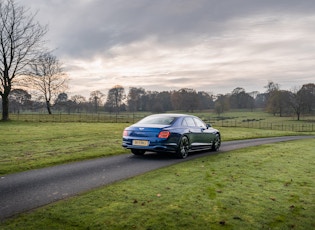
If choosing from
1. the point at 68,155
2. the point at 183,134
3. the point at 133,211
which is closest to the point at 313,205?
the point at 133,211

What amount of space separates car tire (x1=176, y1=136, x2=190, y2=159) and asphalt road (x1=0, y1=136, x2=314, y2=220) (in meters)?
0.31

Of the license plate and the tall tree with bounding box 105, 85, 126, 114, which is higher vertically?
the tall tree with bounding box 105, 85, 126, 114

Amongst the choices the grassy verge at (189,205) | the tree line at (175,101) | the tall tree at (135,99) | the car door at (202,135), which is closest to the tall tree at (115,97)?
the tree line at (175,101)

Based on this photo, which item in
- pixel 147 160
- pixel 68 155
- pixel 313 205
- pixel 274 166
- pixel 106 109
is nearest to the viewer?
pixel 313 205

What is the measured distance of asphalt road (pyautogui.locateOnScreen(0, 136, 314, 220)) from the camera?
538cm

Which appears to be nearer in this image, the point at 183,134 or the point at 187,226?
the point at 187,226

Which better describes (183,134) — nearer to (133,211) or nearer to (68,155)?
(68,155)

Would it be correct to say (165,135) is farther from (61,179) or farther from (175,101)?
(175,101)

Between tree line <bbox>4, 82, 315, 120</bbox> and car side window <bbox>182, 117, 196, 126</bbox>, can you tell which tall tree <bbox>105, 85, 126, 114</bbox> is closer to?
tree line <bbox>4, 82, 315, 120</bbox>

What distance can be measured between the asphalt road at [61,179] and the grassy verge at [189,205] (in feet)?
1.64

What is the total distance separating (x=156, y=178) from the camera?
732cm

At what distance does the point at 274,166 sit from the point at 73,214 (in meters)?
7.21

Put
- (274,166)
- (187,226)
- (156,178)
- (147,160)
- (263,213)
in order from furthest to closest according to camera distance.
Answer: (147,160) → (274,166) → (156,178) → (263,213) → (187,226)

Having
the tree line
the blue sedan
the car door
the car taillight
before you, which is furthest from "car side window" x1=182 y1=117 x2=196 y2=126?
the tree line
